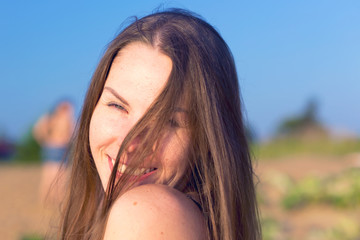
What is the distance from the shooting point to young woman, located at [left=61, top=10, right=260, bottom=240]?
167 centimetres

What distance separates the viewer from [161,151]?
1.71 meters

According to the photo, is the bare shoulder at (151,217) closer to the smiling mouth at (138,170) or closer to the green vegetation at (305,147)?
the smiling mouth at (138,170)

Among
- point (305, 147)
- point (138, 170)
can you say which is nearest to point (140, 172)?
point (138, 170)

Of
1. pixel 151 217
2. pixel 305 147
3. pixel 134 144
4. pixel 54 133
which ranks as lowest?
pixel 305 147

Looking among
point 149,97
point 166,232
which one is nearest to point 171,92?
point 149,97

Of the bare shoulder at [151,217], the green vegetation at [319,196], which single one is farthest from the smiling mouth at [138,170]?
the green vegetation at [319,196]

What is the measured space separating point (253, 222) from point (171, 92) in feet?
2.24

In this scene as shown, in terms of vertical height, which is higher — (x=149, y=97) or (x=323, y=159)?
(x=149, y=97)

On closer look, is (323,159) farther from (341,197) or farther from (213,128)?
(213,128)

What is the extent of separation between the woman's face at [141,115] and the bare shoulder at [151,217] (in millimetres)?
194

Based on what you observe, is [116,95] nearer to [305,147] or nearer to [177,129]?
[177,129]

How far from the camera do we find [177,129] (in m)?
1.74

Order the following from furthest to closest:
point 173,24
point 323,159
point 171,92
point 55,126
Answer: point 323,159 < point 55,126 < point 173,24 < point 171,92

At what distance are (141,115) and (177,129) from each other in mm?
142
